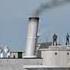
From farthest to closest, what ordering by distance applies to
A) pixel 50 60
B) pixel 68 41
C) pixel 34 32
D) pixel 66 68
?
pixel 34 32, pixel 68 41, pixel 50 60, pixel 66 68

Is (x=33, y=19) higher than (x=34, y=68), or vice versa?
(x=33, y=19)

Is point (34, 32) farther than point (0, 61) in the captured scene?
Yes

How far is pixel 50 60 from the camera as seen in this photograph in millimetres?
33875

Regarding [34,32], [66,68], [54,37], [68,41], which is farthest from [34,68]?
[34,32]

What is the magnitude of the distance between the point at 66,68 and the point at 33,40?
23675mm

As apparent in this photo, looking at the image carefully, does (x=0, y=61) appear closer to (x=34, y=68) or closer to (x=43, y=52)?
(x=43, y=52)

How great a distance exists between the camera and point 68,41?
39.9m

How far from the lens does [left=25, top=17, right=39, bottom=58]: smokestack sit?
4174 cm

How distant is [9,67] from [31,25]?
8018 mm

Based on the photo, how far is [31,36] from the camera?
1702 inches

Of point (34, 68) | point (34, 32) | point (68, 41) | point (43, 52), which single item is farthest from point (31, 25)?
point (34, 68)

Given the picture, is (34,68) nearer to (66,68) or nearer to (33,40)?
(66,68)

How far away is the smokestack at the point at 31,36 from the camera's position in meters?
41.7

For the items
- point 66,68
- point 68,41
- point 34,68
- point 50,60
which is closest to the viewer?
point 66,68
